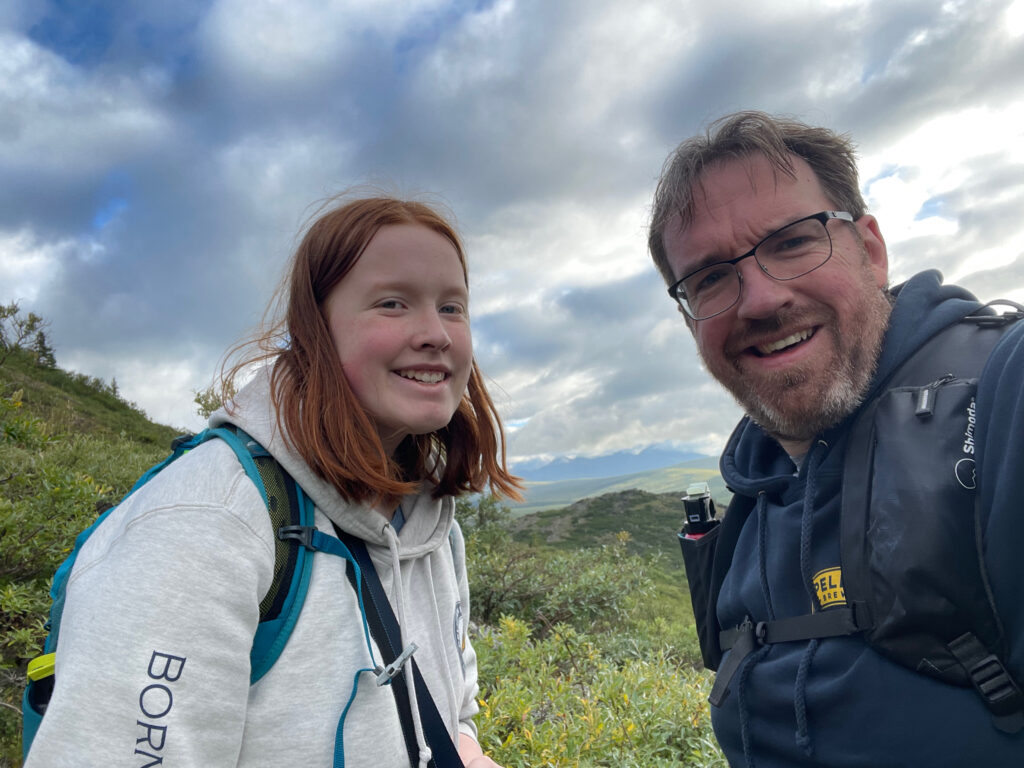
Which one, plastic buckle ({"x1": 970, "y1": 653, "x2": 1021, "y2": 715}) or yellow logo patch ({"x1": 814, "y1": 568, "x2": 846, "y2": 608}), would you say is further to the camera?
yellow logo patch ({"x1": 814, "y1": 568, "x2": 846, "y2": 608})

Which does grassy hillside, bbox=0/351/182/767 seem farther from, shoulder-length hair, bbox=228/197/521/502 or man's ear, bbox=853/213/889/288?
man's ear, bbox=853/213/889/288

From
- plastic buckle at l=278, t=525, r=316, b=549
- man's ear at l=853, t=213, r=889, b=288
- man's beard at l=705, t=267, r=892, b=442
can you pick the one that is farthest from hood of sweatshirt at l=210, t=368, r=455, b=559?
man's ear at l=853, t=213, r=889, b=288

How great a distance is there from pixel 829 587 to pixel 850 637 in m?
0.15

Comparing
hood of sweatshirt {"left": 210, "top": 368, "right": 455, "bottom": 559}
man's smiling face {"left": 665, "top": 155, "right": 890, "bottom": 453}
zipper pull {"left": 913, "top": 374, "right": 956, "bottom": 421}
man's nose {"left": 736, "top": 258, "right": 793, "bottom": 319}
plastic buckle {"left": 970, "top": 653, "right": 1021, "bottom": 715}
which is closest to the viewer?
plastic buckle {"left": 970, "top": 653, "right": 1021, "bottom": 715}

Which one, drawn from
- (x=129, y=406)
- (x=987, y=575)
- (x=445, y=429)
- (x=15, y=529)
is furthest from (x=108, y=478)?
(x=129, y=406)

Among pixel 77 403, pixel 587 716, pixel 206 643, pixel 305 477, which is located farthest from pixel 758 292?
pixel 77 403

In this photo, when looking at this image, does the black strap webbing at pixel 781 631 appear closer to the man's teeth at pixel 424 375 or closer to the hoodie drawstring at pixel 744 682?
the hoodie drawstring at pixel 744 682

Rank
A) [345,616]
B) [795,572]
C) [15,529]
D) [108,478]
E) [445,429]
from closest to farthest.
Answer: [345,616]
[795,572]
[445,429]
[15,529]
[108,478]

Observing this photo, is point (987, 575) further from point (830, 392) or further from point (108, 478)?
point (108, 478)

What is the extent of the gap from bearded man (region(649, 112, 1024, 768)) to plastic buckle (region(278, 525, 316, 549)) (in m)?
1.55

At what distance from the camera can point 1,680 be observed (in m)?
3.74

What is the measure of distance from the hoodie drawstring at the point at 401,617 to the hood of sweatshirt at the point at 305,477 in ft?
0.04

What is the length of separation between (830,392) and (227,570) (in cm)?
200

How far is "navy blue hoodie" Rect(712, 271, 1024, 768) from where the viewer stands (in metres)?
1.56
